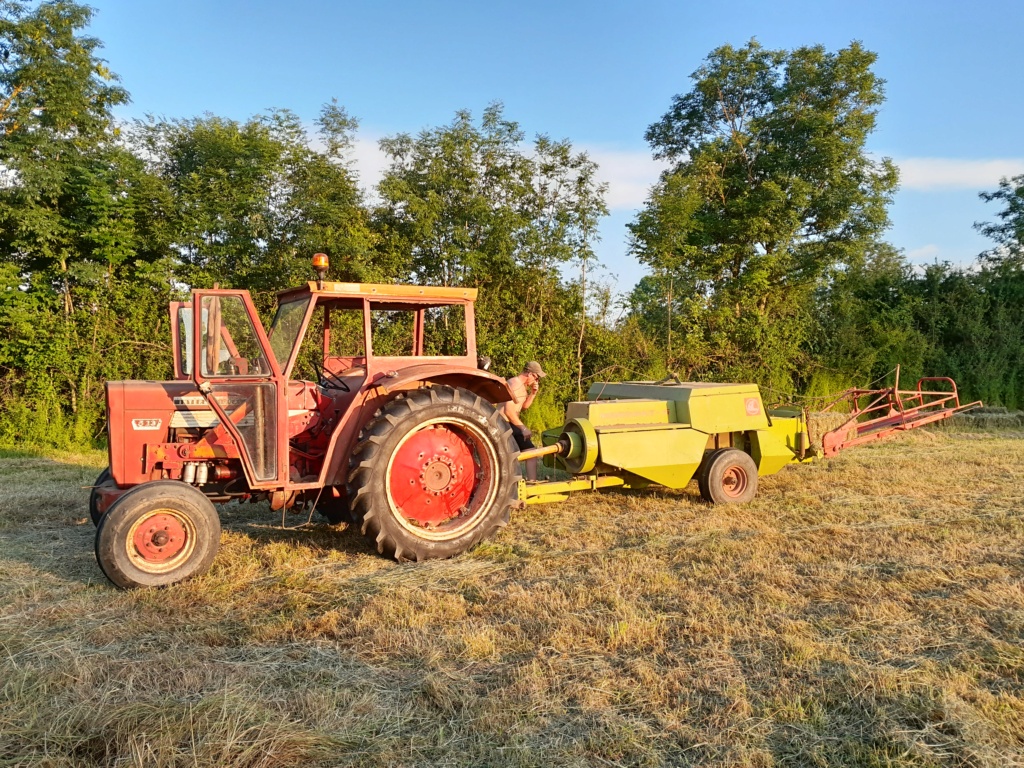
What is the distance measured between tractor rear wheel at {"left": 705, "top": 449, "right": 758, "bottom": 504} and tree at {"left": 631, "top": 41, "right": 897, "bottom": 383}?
5.76 meters

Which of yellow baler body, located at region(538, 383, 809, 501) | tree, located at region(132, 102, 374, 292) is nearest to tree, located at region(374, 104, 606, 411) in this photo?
tree, located at region(132, 102, 374, 292)

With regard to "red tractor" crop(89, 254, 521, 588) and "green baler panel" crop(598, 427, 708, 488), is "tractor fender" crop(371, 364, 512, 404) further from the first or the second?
A: "green baler panel" crop(598, 427, 708, 488)

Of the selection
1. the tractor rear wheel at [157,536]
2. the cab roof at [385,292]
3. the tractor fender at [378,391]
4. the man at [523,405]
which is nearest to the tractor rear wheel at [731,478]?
the man at [523,405]

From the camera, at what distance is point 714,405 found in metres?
6.40

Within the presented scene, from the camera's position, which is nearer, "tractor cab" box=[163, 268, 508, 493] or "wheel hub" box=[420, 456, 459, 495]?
"tractor cab" box=[163, 268, 508, 493]

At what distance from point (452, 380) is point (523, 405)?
Result: 1.90 m

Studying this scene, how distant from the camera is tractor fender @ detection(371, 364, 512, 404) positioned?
482 cm

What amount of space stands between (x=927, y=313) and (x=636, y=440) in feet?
36.0

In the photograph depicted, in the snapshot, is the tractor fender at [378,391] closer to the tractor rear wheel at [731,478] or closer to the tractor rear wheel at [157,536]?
the tractor rear wheel at [157,536]

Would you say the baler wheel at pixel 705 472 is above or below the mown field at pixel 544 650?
above

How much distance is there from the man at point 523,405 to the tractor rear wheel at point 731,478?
1.55 meters

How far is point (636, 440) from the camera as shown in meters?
5.94

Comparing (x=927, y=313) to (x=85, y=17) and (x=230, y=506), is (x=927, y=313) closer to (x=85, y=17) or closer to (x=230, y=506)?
(x=230, y=506)

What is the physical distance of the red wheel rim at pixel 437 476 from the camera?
4844 mm
